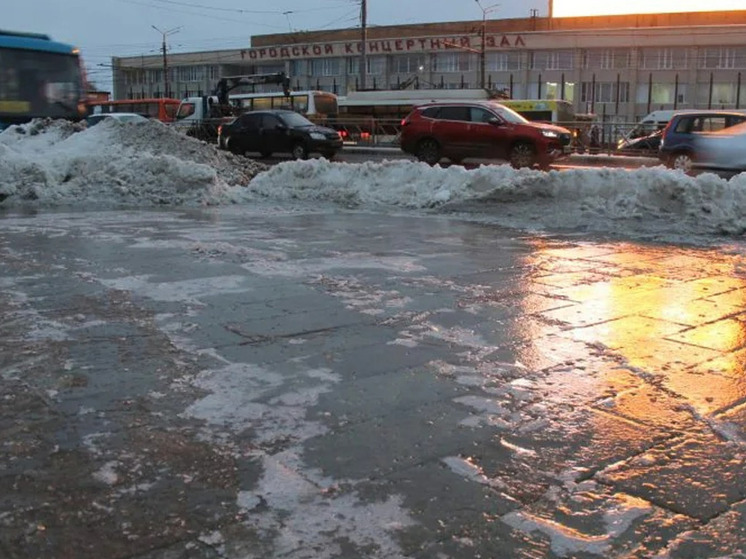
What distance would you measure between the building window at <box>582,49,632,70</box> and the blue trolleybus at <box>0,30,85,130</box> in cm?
6488

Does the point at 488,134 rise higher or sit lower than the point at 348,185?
higher

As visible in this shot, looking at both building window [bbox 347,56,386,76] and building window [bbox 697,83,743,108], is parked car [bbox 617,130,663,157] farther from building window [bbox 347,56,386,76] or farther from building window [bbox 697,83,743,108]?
building window [bbox 347,56,386,76]

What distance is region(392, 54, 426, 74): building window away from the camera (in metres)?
83.4

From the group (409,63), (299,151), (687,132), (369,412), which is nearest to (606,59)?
(409,63)

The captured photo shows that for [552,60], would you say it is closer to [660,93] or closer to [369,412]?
[660,93]

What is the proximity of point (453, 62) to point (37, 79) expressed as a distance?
223 ft

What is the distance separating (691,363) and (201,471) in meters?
2.82

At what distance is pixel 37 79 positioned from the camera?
1850 cm

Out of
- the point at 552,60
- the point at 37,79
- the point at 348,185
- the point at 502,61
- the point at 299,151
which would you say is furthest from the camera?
the point at 502,61

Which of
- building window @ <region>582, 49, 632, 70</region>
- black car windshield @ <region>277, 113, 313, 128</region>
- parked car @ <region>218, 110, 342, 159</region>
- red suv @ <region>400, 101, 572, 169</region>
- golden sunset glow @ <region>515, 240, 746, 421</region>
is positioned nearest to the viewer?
golden sunset glow @ <region>515, 240, 746, 421</region>

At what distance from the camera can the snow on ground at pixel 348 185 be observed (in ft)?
32.1

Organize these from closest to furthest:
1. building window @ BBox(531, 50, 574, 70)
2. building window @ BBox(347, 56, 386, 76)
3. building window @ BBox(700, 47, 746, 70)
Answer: building window @ BBox(700, 47, 746, 70), building window @ BBox(531, 50, 574, 70), building window @ BBox(347, 56, 386, 76)

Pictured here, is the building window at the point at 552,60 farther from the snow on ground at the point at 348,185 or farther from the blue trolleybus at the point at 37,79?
the snow on ground at the point at 348,185

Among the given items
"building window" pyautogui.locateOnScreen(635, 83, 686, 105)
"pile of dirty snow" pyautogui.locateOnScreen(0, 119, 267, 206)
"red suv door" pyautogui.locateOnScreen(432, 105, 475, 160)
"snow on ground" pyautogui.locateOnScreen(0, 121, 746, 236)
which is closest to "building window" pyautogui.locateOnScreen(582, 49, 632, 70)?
"building window" pyautogui.locateOnScreen(635, 83, 686, 105)
